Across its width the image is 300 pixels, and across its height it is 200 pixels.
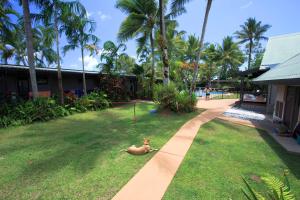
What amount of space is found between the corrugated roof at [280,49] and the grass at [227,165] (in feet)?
22.6

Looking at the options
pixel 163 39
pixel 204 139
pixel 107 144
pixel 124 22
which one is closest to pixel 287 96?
pixel 204 139

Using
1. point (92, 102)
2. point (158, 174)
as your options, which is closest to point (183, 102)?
point (92, 102)

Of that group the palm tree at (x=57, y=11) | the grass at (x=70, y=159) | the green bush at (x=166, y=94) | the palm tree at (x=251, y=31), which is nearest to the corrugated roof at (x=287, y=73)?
the grass at (x=70, y=159)

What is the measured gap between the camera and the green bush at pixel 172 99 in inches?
364

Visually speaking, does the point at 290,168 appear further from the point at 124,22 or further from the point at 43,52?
the point at 43,52

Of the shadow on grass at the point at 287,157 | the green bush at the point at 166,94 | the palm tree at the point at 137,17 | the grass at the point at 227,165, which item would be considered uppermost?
the palm tree at the point at 137,17

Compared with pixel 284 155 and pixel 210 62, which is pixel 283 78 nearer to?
pixel 284 155

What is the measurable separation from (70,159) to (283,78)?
6.44m

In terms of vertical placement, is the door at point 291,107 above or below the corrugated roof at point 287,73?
below

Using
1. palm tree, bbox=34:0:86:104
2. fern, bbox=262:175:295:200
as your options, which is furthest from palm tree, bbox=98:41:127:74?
fern, bbox=262:175:295:200

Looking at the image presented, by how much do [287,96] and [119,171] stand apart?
815 cm

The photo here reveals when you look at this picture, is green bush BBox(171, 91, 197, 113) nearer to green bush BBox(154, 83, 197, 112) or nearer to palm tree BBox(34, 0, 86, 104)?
green bush BBox(154, 83, 197, 112)

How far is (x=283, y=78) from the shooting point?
16.9 feet

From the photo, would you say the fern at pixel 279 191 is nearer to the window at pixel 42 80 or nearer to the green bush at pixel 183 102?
the green bush at pixel 183 102
